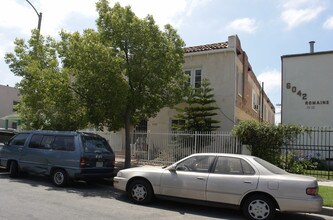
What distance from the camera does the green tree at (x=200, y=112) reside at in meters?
17.7

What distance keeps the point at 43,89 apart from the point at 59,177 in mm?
4485

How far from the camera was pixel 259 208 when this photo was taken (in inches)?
297

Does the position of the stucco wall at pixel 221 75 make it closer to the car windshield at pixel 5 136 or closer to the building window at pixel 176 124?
the building window at pixel 176 124

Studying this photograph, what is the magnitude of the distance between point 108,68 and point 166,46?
9.19 ft

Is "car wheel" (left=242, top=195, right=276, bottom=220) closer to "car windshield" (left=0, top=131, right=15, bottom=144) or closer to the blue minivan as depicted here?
the blue minivan

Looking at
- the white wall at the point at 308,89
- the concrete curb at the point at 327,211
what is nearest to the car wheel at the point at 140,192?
the concrete curb at the point at 327,211

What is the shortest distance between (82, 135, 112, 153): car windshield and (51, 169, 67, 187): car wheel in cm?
101

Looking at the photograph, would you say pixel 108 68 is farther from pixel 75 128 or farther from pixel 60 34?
pixel 75 128

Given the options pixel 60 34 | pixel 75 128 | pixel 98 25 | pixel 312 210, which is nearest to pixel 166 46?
pixel 98 25

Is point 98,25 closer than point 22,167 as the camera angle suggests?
No

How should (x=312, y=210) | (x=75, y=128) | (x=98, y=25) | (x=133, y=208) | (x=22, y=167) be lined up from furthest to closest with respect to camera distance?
(x=75, y=128) < (x=98, y=25) < (x=22, y=167) < (x=133, y=208) < (x=312, y=210)

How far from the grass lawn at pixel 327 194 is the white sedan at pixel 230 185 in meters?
1.57

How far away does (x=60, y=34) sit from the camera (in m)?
14.8

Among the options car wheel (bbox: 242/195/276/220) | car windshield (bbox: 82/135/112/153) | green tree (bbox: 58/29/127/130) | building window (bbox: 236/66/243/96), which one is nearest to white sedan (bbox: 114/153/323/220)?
car wheel (bbox: 242/195/276/220)
